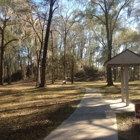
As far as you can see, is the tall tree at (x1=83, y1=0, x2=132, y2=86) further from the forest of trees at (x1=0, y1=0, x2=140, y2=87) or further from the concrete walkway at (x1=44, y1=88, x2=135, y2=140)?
the concrete walkway at (x1=44, y1=88, x2=135, y2=140)

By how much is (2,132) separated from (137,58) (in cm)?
626

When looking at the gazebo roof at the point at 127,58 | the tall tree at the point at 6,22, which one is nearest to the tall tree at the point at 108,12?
the tall tree at the point at 6,22

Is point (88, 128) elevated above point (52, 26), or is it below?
below

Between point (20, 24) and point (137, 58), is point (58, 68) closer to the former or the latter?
point (20, 24)

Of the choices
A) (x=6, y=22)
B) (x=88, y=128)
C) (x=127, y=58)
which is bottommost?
(x=88, y=128)

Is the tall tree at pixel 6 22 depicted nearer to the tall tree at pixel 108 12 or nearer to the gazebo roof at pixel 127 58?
the tall tree at pixel 108 12

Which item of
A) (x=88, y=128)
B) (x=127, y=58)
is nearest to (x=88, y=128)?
(x=88, y=128)

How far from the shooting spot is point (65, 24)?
33906mm

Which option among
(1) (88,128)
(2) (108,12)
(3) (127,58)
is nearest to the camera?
(1) (88,128)

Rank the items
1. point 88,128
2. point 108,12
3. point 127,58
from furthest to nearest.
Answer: point 108,12 → point 127,58 → point 88,128

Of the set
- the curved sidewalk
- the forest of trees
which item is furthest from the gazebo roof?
the forest of trees

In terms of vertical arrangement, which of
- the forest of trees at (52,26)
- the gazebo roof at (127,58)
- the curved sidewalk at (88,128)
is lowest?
the curved sidewalk at (88,128)

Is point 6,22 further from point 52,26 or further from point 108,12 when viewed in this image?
point 108,12

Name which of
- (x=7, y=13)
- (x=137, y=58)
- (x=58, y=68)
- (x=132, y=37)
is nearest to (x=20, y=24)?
(x=7, y=13)
